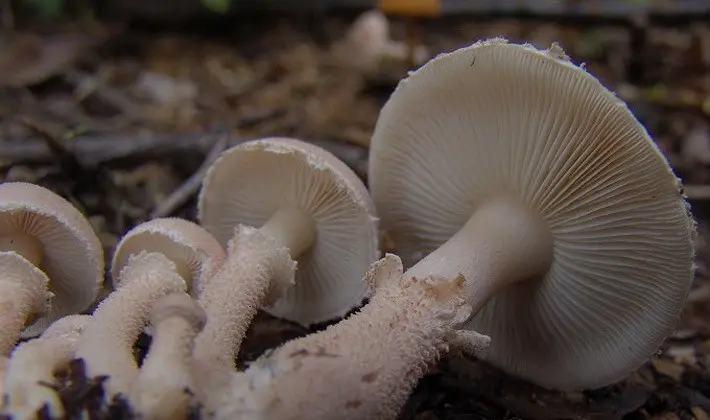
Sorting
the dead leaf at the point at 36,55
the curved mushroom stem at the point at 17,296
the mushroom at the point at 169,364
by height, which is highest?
the mushroom at the point at 169,364

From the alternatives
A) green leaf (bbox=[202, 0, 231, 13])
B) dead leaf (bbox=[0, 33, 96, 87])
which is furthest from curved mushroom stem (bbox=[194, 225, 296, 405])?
green leaf (bbox=[202, 0, 231, 13])

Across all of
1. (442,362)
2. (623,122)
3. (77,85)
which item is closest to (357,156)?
(442,362)

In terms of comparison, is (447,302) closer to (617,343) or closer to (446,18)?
(617,343)

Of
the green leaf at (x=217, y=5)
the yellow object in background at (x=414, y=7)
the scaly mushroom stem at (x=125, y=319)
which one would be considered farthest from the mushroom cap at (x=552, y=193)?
the green leaf at (x=217, y=5)

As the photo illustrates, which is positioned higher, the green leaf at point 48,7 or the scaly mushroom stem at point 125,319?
the scaly mushroom stem at point 125,319

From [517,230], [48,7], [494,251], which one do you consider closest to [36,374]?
[494,251]

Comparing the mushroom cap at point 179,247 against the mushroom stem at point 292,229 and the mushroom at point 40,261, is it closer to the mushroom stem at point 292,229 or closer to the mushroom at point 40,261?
the mushroom at point 40,261

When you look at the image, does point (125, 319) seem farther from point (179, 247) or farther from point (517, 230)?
point (517, 230)
